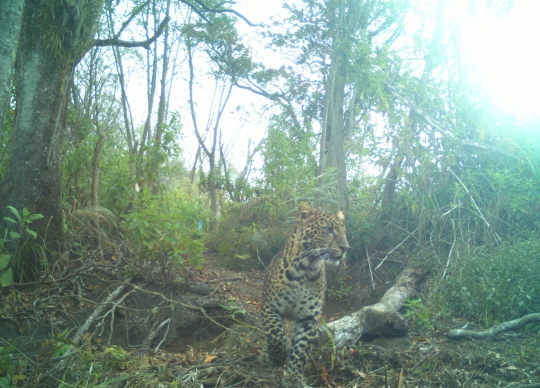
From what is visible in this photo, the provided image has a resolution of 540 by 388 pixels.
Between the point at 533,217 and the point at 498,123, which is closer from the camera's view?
the point at 533,217

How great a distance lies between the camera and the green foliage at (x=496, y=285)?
533 centimetres

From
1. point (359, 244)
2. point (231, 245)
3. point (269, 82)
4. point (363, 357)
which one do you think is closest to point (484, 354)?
point (363, 357)

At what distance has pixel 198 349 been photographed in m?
6.46

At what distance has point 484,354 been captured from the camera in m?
4.25

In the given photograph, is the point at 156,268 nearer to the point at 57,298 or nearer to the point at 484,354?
the point at 57,298

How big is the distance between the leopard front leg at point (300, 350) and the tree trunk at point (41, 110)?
3.59 metres

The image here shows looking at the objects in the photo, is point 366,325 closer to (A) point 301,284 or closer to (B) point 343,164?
(A) point 301,284

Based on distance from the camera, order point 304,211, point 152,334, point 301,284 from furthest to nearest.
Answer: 1. point 152,334
2. point 304,211
3. point 301,284

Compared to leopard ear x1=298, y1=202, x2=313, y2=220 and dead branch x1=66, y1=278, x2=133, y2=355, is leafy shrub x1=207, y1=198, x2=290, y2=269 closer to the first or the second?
dead branch x1=66, y1=278, x2=133, y2=355

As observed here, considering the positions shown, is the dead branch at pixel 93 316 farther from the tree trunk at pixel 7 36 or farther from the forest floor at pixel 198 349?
the tree trunk at pixel 7 36

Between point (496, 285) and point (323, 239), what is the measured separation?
2.20m

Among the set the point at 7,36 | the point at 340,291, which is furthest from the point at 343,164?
the point at 7,36

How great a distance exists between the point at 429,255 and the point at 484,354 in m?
3.16

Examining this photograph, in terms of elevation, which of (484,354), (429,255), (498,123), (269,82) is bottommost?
(484,354)
